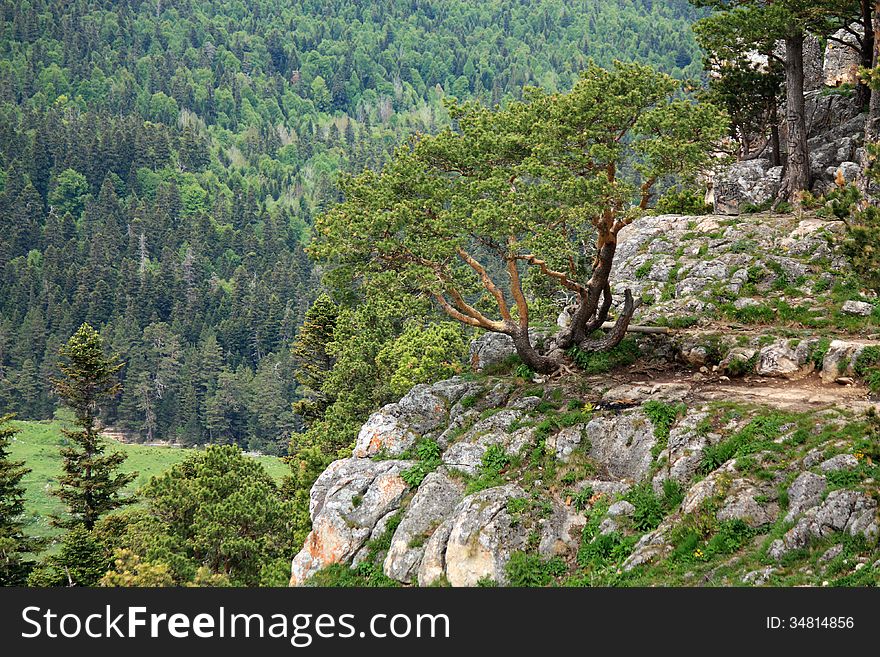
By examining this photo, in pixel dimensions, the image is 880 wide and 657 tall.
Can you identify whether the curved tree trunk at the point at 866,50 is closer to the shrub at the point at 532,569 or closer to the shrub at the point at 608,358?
the shrub at the point at 608,358

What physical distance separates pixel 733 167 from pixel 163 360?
140 m

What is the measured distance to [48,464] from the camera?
105 metres

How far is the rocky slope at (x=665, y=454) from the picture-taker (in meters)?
21.4

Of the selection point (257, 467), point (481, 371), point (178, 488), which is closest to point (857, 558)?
point (481, 371)

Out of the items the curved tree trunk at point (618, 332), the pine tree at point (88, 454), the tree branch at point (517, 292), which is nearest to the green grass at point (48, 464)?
the pine tree at point (88, 454)

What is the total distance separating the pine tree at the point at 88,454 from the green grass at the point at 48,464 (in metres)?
13.0

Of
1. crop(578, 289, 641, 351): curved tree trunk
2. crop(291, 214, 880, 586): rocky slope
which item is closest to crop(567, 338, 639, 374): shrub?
crop(291, 214, 880, 586): rocky slope

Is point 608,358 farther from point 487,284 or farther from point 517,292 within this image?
point 487,284

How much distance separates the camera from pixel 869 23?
38719mm

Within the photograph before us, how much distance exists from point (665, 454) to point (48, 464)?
9504cm

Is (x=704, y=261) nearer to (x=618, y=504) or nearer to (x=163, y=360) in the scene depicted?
(x=618, y=504)

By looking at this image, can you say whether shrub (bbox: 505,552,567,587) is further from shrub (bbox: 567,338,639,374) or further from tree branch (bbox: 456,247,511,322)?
tree branch (bbox: 456,247,511,322)

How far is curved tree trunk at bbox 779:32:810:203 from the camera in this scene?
38.9 m

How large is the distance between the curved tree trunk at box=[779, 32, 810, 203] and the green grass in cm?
5607
